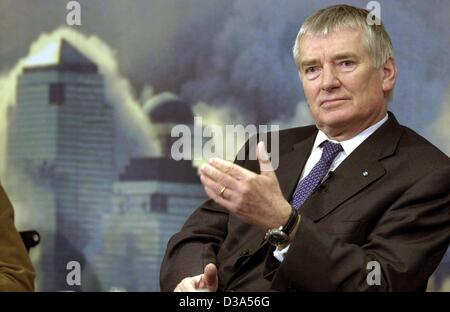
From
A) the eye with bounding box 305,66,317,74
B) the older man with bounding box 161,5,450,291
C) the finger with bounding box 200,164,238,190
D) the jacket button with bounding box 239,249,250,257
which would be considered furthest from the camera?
the eye with bounding box 305,66,317,74

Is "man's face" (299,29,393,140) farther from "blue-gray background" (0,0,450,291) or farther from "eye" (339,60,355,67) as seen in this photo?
"blue-gray background" (0,0,450,291)

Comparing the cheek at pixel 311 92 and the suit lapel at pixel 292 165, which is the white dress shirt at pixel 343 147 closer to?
the suit lapel at pixel 292 165

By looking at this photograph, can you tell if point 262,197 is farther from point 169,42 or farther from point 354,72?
point 169,42

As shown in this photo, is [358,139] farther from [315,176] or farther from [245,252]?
[245,252]

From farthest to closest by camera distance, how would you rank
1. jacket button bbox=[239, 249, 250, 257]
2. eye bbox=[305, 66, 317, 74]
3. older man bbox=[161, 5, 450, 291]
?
eye bbox=[305, 66, 317, 74]
jacket button bbox=[239, 249, 250, 257]
older man bbox=[161, 5, 450, 291]

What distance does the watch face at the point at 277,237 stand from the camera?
2623mm

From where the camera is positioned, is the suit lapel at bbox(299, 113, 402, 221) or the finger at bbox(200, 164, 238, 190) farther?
the suit lapel at bbox(299, 113, 402, 221)

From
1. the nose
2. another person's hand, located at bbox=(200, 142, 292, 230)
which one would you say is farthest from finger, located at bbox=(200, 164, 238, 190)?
the nose

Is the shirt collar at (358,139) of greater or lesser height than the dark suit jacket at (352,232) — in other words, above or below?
above

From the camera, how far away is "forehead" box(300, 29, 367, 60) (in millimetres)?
2979

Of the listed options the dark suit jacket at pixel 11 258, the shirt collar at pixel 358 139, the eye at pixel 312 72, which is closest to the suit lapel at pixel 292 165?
the shirt collar at pixel 358 139

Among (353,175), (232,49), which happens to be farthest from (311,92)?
(232,49)

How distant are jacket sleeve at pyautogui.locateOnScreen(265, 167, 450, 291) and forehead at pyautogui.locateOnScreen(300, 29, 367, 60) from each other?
48cm
